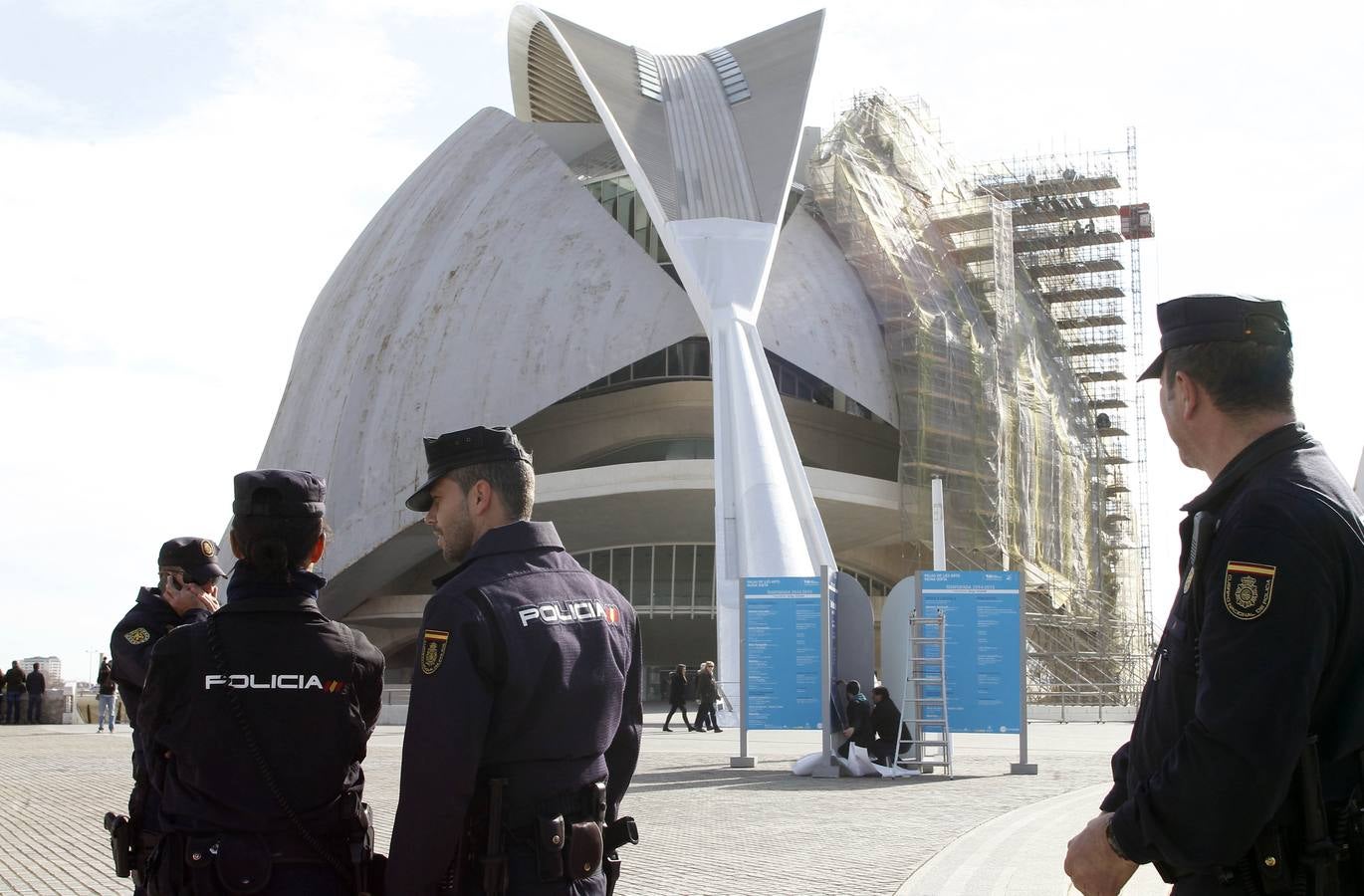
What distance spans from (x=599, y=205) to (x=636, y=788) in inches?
912

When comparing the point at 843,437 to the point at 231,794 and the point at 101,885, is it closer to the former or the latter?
the point at 101,885

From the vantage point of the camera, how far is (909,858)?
7289 millimetres

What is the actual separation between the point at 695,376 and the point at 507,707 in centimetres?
2864

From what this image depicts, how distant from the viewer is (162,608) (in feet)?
13.9

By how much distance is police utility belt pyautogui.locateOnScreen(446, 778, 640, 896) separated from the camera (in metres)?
2.79

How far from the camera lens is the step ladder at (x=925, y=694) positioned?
1279 cm

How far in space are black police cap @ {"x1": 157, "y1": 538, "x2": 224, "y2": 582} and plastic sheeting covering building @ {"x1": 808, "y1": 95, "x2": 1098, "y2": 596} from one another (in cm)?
2534

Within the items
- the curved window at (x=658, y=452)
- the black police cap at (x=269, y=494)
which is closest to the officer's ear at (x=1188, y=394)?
the black police cap at (x=269, y=494)

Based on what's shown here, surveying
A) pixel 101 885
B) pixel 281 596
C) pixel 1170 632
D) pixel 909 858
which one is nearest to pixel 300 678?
pixel 281 596

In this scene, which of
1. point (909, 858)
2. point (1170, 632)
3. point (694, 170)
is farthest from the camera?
point (694, 170)

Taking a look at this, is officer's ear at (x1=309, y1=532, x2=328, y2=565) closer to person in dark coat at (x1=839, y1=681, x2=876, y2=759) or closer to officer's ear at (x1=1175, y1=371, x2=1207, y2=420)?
officer's ear at (x1=1175, y1=371, x2=1207, y2=420)

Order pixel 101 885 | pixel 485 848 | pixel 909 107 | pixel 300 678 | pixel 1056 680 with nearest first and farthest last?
pixel 485 848 < pixel 300 678 < pixel 101 885 < pixel 1056 680 < pixel 909 107

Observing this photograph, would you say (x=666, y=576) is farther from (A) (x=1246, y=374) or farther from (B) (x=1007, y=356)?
(A) (x=1246, y=374)

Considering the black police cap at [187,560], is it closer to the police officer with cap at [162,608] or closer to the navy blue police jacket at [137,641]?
the police officer with cap at [162,608]
